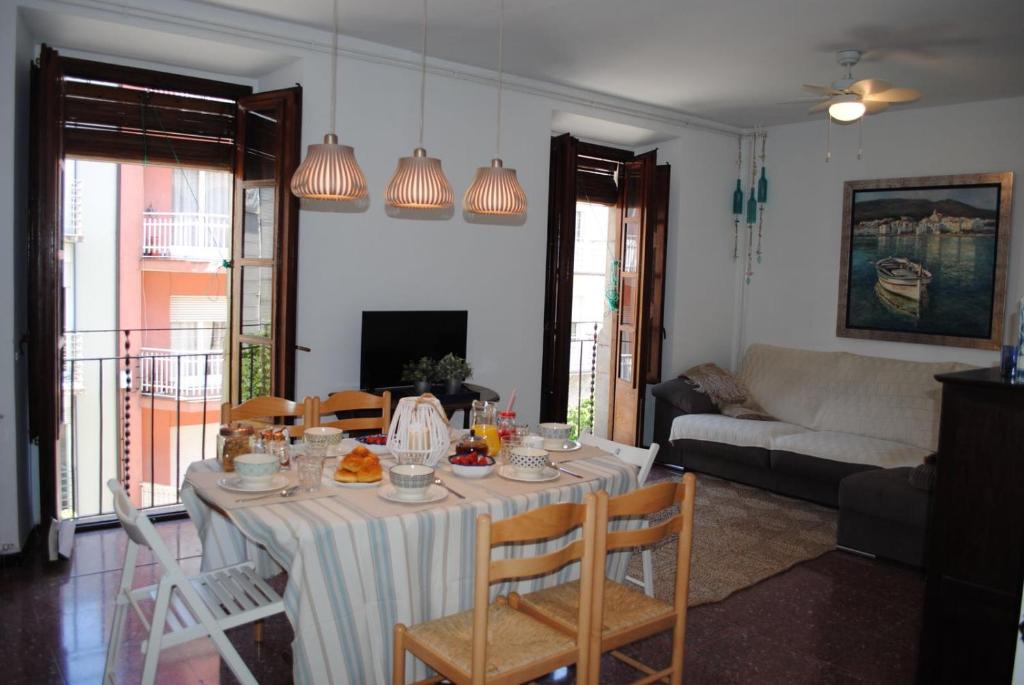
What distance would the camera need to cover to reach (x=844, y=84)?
169 inches

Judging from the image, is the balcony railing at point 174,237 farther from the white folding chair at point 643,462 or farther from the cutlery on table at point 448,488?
the cutlery on table at point 448,488

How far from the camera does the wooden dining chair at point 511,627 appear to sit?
2027 millimetres

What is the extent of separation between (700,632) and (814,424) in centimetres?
297

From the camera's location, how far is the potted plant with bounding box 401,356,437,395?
184 inches

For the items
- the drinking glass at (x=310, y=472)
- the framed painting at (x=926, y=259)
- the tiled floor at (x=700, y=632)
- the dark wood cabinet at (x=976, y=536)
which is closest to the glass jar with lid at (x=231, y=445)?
the drinking glass at (x=310, y=472)

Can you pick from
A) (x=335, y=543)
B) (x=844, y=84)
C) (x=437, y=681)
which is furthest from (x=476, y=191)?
(x=844, y=84)

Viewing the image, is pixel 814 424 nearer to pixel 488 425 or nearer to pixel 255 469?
pixel 488 425

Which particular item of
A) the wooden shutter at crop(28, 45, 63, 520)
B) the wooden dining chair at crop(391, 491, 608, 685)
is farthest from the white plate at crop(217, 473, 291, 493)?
the wooden shutter at crop(28, 45, 63, 520)

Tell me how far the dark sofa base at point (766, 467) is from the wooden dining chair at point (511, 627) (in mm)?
3258

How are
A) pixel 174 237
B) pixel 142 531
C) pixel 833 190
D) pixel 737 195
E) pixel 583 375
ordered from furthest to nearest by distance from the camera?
pixel 174 237 → pixel 583 375 → pixel 737 195 → pixel 833 190 → pixel 142 531

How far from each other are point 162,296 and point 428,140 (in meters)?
5.44

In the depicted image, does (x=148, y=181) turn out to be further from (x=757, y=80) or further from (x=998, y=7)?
(x=998, y=7)

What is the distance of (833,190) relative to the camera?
6.29 metres

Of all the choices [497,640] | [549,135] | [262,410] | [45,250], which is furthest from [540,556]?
[549,135]
